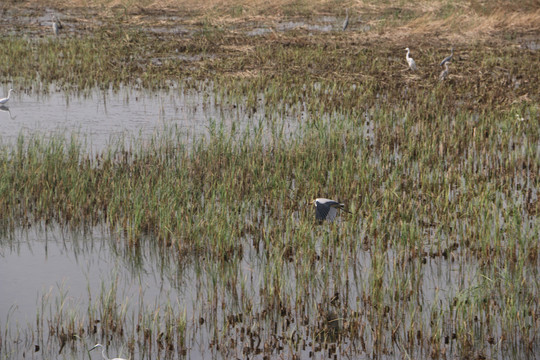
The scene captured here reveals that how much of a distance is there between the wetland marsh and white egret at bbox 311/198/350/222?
12cm

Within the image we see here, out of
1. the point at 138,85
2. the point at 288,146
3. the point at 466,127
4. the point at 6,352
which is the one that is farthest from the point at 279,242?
the point at 138,85

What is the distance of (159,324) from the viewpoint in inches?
204

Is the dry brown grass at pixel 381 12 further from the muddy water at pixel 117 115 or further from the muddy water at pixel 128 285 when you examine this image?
the muddy water at pixel 128 285

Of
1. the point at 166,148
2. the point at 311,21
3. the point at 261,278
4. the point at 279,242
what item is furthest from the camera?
the point at 311,21

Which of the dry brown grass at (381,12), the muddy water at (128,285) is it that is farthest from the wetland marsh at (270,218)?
the dry brown grass at (381,12)

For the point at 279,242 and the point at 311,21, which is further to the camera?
the point at 311,21

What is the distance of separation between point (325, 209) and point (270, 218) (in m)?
0.51

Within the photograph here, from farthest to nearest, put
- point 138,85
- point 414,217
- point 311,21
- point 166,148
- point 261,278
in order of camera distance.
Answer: point 311,21 < point 138,85 < point 166,148 < point 414,217 < point 261,278

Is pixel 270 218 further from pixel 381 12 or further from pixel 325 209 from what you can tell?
pixel 381 12

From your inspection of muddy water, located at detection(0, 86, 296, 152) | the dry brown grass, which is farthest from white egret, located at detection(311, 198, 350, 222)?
→ the dry brown grass

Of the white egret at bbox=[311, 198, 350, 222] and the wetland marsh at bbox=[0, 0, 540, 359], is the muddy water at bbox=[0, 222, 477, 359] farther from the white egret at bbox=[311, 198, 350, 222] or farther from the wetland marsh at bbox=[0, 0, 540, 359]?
the white egret at bbox=[311, 198, 350, 222]

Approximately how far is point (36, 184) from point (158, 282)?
2.48m

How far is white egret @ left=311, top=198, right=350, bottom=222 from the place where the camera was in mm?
7156

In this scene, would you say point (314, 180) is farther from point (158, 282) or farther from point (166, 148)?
point (158, 282)
